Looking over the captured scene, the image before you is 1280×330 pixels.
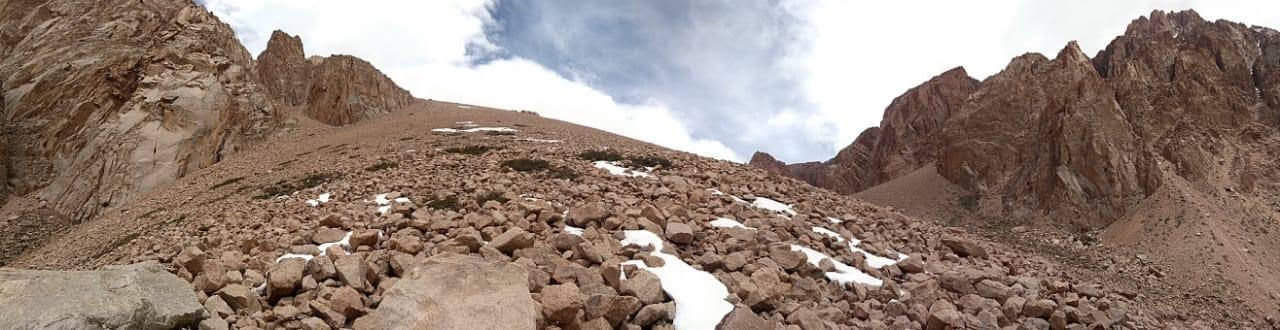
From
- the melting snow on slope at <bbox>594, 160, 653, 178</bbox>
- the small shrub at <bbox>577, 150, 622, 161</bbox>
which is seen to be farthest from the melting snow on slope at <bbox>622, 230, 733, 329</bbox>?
the small shrub at <bbox>577, 150, 622, 161</bbox>

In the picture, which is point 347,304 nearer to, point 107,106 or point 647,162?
point 647,162

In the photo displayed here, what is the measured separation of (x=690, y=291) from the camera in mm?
7332

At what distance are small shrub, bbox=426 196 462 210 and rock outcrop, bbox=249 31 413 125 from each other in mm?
39527

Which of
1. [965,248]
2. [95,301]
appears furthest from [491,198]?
[965,248]

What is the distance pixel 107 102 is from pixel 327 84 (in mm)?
22283

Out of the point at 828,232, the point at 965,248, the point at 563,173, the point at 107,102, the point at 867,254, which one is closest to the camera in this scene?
the point at 867,254

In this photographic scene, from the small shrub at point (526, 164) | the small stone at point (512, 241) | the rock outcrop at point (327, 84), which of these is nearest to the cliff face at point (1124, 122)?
the small shrub at point (526, 164)

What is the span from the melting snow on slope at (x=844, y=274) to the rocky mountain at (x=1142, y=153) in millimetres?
19639

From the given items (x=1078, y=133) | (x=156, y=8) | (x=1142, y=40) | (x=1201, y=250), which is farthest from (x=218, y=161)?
(x=1142, y=40)

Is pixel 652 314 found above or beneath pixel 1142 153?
beneath

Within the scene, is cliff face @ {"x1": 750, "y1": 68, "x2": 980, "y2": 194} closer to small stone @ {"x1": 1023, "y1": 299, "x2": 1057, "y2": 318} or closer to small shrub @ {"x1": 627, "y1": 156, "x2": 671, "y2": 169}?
small shrub @ {"x1": 627, "y1": 156, "x2": 671, "y2": 169}

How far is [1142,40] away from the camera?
44.6 meters

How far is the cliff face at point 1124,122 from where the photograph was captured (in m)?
32.3

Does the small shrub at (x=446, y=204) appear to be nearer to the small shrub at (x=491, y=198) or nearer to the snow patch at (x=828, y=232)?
the small shrub at (x=491, y=198)
